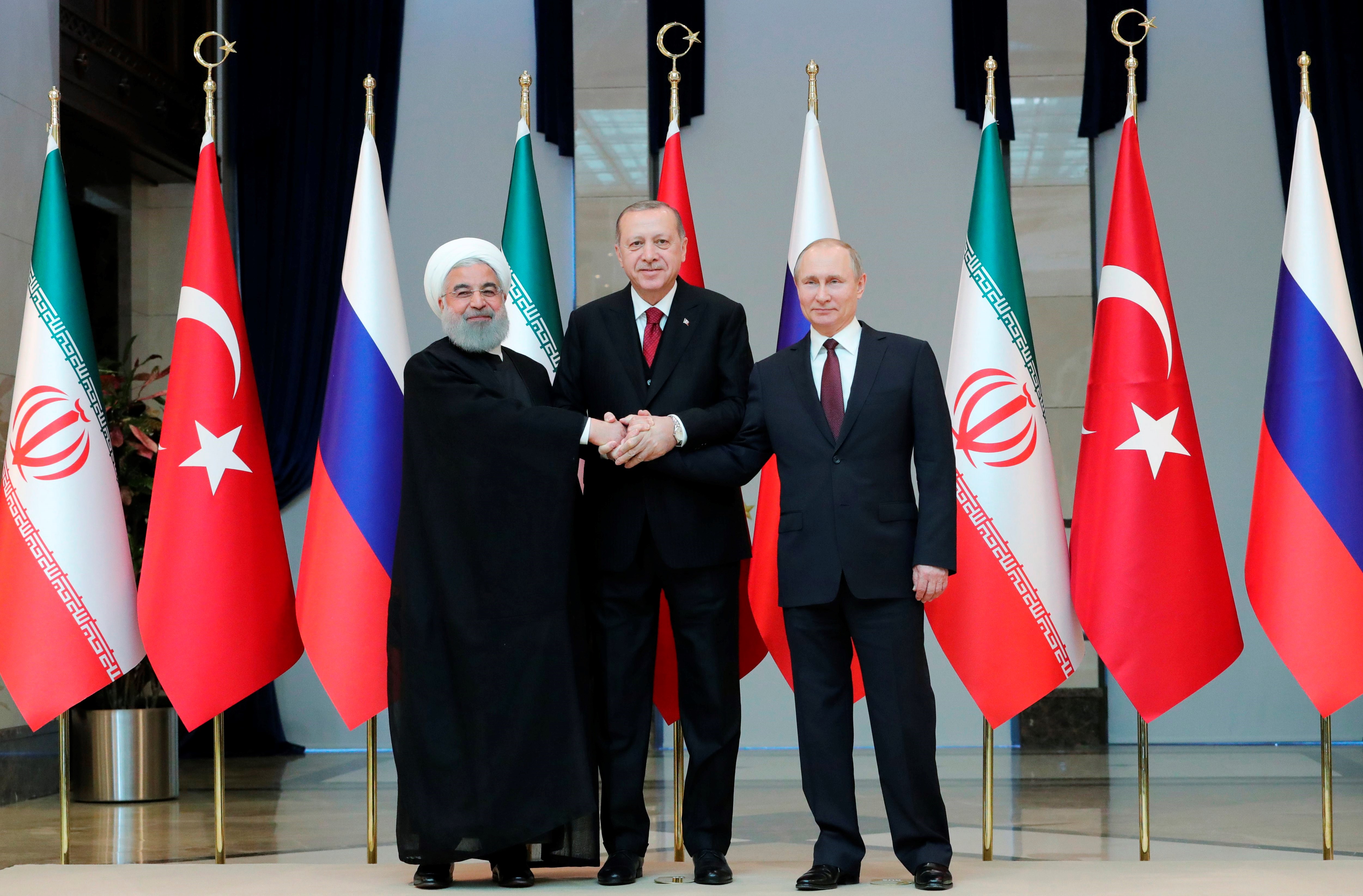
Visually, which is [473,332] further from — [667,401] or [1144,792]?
[1144,792]

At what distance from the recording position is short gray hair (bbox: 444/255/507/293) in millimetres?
3268

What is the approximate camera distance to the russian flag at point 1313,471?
352 centimetres

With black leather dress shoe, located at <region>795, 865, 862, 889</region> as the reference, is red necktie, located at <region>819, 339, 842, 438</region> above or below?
above

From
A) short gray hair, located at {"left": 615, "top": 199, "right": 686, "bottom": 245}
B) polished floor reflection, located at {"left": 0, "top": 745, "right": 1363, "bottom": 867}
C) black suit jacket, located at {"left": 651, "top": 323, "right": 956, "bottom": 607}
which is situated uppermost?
short gray hair, located at {"left": 615, "top": 199, "right": 686, "bottom": 245}

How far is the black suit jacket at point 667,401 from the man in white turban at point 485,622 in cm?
10

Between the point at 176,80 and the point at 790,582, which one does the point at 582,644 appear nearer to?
the point at 790,582

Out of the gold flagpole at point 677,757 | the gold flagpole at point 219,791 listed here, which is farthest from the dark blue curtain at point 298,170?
the gold flagpole at point 219,791

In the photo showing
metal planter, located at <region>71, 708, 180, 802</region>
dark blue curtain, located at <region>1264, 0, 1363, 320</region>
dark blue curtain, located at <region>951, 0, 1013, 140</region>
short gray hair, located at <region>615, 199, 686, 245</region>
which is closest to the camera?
short gray hair, located at <region>615, 199, 686, 245</region>

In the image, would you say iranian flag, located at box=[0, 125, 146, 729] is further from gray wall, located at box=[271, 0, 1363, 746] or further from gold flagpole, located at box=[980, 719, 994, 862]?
gray wall, located at box=[271, 0, 1363, 746]

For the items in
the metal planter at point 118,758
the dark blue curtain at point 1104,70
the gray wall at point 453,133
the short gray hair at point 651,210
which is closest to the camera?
the short gray hair at point 651,210

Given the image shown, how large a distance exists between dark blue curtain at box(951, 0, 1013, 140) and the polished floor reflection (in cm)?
354

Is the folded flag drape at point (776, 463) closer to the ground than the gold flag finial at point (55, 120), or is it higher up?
closer to the ground

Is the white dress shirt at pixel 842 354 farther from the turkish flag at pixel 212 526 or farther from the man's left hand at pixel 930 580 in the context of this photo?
the turkish flag at pixel 212 526

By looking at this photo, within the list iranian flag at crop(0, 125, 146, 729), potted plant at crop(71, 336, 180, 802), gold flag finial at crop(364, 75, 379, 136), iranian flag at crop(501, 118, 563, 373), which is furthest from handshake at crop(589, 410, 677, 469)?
potted plant at crop(71, 336, 180, 802)
